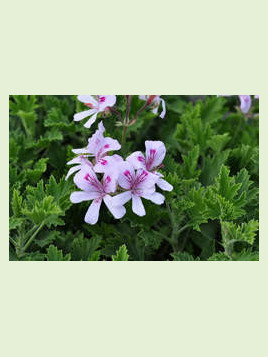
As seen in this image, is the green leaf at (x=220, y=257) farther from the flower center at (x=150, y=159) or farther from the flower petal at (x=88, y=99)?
the flower petal at (x=88, y=99)

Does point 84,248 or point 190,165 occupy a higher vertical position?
point 190,165

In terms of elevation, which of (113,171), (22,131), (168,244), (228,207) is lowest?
(168,244)

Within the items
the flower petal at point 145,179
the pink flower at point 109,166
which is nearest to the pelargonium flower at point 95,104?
the pink flower at point 109,166

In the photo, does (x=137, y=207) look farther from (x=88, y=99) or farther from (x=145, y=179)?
(x=88, y=99)

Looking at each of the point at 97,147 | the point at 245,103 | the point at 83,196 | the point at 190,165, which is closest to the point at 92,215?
the point at 83,196

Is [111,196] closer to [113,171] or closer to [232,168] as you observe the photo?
[113,171]

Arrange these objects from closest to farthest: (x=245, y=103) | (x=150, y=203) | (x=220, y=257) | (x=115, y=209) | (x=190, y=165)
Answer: (x=115, y=209) < (x=220, y=257) < (x=150, y=203) < (x=190, y=165) < (x=245, y=103)

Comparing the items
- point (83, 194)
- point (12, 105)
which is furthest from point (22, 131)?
point (83, 194)

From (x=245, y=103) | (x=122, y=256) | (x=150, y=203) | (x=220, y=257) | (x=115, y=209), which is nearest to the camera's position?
(x=115, y=209)
